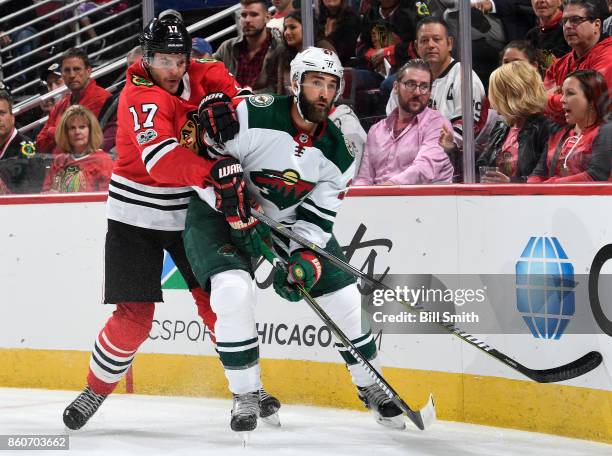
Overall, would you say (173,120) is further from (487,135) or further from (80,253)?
(80,253)

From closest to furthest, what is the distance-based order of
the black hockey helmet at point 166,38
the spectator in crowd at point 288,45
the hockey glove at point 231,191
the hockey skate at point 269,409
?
1. the hockey glove at point 231,191
2. the black hockey helmet at point 166,38
3. the hockey skate at point 269,409
4. the spectator in crowd at point 288,45

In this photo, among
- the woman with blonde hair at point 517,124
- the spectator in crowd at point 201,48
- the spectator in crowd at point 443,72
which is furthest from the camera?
the spectator in crowd at point 201,48

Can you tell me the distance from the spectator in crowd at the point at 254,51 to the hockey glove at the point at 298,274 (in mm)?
1361

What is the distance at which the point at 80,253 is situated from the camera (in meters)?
5.12

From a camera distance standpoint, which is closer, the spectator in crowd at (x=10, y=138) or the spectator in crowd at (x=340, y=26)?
the spectator in crowd at (x=340, y=26)

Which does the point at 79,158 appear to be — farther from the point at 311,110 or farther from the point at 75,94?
the point at 311,110

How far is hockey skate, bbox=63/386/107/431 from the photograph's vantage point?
13.1 feet

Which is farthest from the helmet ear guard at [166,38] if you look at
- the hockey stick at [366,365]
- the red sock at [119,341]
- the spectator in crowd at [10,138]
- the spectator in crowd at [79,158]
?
the spectator in crowd at [10,138]

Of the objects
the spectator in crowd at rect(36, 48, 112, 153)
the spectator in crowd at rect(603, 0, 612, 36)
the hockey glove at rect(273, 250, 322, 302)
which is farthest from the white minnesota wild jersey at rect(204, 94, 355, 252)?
the spectator in crowd at rect(36, 48, 112, 153)

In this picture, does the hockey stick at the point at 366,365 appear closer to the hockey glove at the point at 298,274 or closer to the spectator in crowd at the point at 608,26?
the hockey glove at the point at 298,274

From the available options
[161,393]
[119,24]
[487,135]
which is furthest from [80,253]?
[487,135]

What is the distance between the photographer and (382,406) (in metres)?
3.88

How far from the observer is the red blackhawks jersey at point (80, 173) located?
16.8ft

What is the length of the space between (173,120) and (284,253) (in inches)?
24.0
